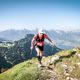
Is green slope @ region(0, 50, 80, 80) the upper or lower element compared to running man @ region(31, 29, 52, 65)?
lower

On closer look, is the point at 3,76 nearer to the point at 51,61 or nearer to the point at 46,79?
the point at 46,79

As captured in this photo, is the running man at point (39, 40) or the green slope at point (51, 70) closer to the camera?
the green slope at point (51, 70)

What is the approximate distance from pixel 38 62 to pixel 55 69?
6.75 feet

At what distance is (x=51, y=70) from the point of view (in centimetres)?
1694

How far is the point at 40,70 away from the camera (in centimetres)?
1596

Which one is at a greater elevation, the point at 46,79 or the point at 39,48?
the point at 39,48

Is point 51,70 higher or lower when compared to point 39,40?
lower

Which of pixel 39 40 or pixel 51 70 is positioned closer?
pixel 39 40

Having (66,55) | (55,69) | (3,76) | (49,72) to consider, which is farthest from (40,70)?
(66,55)

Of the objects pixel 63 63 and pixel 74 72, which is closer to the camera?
pixel 74 72

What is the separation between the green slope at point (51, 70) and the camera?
15156mm

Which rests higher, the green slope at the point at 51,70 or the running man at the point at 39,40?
the running man at the point at 39,40

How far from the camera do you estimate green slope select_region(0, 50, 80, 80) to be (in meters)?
15.2

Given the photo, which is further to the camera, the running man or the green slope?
the running man
